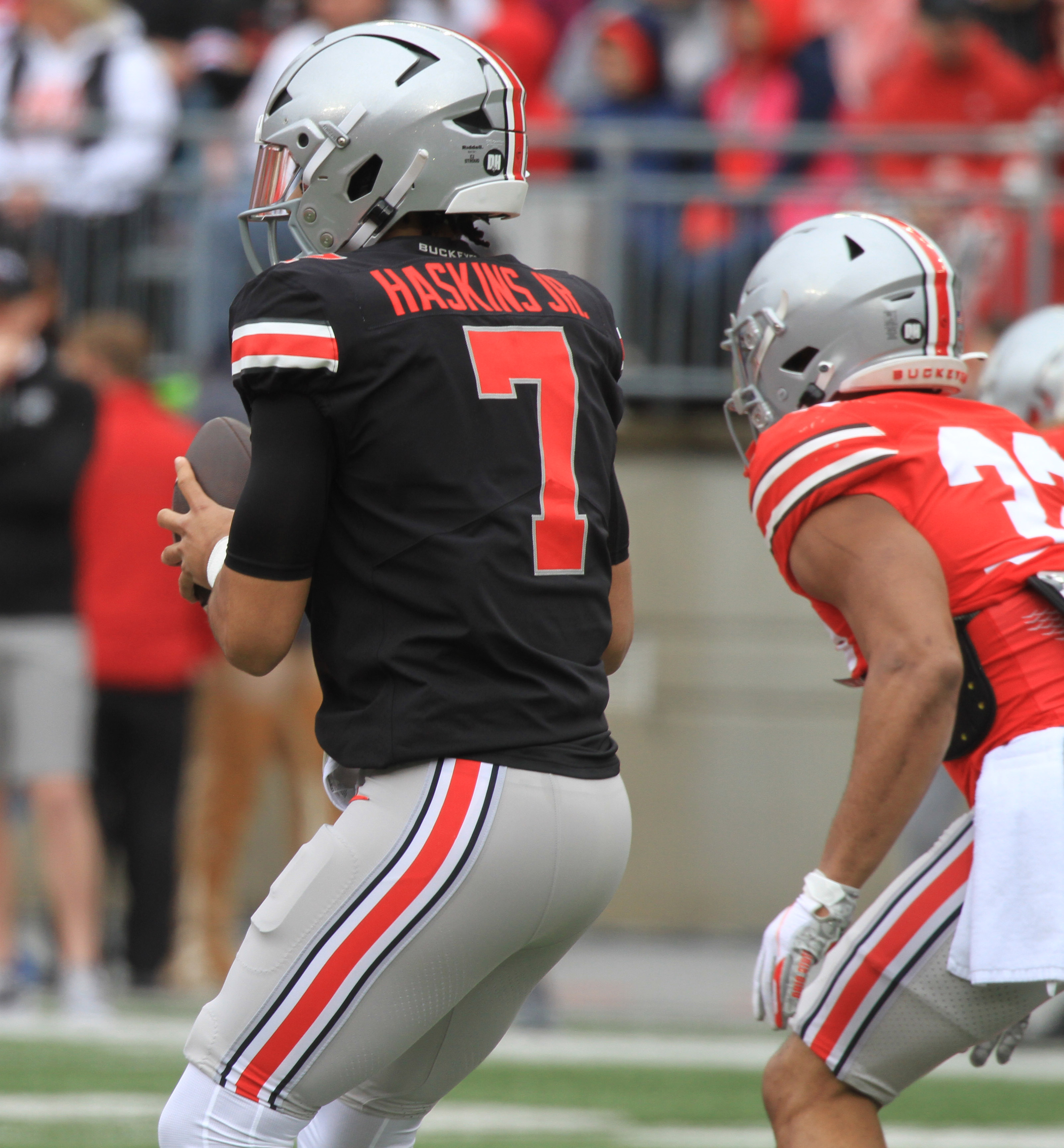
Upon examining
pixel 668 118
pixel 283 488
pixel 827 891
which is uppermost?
pixel 283 488

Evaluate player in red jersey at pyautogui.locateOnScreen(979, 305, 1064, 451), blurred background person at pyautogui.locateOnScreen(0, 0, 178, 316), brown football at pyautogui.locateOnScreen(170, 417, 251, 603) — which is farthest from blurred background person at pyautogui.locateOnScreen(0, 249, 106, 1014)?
brown football at pyautogui.locateOnScreen(170, 417, 251, 603)

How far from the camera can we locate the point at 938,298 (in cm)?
340

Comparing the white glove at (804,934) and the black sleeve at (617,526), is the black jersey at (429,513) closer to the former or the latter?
the black sleeve at (617,526)

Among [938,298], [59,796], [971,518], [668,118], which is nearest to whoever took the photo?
[971,518]

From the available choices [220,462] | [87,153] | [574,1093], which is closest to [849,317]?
[220,462]

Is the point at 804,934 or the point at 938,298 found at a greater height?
the point at 938,298

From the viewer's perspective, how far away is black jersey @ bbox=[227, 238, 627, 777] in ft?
8.49

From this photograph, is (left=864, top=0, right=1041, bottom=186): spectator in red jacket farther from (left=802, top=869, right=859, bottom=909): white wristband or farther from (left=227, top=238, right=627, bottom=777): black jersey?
(left=227, top=238, right=627, bottom=777): black jersey

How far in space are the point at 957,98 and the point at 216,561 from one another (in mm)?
6507

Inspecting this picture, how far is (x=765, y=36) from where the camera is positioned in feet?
28.1

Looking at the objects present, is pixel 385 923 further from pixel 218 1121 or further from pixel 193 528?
pixel 193 528

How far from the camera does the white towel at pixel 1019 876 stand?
2971 mm

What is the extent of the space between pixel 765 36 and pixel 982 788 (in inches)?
241

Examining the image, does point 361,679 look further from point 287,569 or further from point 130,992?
point 130,992
